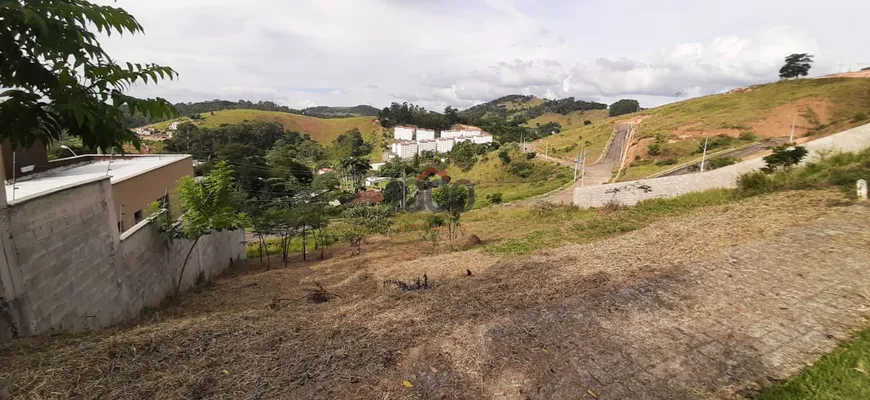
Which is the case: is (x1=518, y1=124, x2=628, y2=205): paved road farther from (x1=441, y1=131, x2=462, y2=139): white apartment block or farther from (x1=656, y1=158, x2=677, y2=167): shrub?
(x1=441, y1=131, x2=462, y2=139): white apartment block

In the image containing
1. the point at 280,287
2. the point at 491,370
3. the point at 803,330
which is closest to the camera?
the point at 491,370

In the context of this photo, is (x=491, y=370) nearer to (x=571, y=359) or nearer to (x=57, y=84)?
(x=571, y=359)

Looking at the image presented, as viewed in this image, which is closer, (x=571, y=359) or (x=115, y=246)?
(x=571, y=359)

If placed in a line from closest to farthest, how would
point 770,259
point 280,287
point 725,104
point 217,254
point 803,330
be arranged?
point 803,330 < point 770,259 < point 280,287 < point 217,254 < point 725,104

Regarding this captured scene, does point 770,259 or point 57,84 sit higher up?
point 57,84

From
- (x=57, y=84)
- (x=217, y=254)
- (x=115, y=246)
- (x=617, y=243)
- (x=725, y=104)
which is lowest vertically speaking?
(x=217, y=254)

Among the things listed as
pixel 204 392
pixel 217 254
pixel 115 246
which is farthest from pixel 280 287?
pixel 204 392

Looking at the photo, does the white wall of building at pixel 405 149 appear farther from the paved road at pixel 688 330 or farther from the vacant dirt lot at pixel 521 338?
the paved road at pixel 688 330
